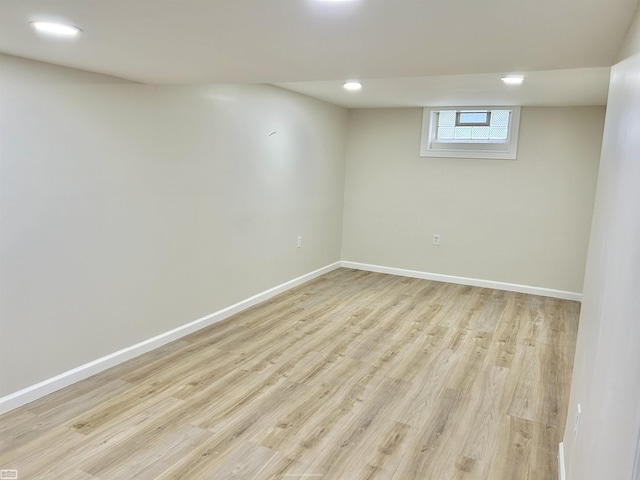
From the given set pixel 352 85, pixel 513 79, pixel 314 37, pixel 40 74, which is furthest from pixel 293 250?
pixel 314 37

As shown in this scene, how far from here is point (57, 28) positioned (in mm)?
1745

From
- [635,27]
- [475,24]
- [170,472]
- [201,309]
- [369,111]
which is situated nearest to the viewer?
[635,27]

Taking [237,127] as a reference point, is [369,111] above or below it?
above

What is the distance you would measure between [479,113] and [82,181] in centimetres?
418

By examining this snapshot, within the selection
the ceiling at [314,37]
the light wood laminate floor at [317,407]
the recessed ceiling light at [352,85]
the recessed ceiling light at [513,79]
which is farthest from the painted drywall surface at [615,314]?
the recessed ceiling light at [352,85]

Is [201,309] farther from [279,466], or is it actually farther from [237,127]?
[279,466]

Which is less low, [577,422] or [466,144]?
[466,144]

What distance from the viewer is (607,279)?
1.34 m

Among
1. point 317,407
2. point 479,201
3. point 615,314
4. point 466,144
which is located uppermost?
point 466,144

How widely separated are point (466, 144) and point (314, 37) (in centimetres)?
385

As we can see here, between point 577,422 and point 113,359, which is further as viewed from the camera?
point 113,359

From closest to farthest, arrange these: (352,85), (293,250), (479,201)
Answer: (352,85) → (293,250) → (479,201)

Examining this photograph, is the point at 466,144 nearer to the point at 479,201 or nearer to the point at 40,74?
the point at 479,201

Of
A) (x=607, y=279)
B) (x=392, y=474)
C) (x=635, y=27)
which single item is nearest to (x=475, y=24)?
(x=635, y=27)
